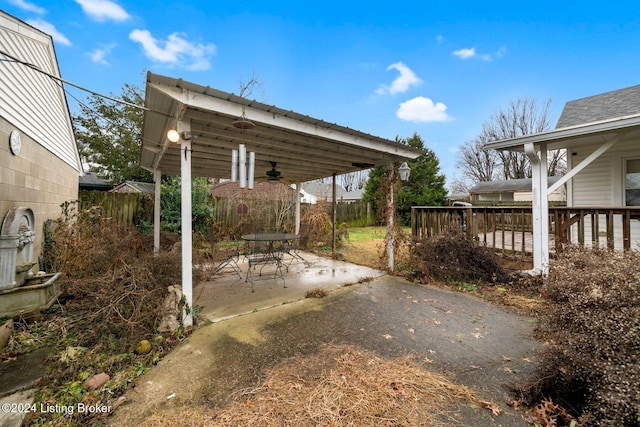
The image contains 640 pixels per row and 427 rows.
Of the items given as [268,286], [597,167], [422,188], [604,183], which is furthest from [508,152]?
[268,286]

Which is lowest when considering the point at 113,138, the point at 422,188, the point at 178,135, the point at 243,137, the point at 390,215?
the point at 390,215

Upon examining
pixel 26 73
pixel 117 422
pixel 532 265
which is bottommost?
pixel 117 422

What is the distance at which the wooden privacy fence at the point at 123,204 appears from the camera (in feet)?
23.3

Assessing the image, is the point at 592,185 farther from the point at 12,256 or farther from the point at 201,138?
the point at 12,256

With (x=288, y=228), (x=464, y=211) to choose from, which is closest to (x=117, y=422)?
(x=464, y=211)

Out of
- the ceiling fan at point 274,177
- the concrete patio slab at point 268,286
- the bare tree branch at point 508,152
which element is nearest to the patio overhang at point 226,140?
the ceiling fan at point 274,177

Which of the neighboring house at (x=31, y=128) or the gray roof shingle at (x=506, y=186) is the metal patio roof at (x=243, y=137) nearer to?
the neighboring house at (x=31, y=128)

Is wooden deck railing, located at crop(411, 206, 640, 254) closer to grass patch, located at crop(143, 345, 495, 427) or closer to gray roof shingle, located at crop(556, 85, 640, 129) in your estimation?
gray roof shingle, located at crop(556, 85, 640, 129)

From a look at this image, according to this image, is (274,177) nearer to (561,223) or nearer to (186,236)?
(186,236)

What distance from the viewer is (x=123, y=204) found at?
759 cm

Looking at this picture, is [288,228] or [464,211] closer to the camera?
[464,211]

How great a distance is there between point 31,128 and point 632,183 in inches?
438

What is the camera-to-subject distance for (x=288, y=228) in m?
9.17

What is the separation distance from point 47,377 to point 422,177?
15.8 metres
